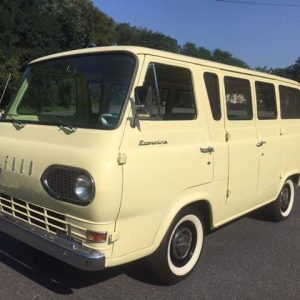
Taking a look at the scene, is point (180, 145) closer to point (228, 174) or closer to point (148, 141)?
point (148, 141)

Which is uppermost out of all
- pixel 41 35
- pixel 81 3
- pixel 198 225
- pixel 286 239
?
pixel 81 3

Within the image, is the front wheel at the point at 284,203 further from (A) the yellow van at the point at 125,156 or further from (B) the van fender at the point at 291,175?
(A) the yellow van at the point at 125,156

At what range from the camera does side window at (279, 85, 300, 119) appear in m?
6.70

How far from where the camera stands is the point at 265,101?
617 centimetres

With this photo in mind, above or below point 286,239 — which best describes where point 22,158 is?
above

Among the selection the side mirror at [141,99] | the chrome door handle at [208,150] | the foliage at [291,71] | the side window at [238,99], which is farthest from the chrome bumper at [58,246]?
the foliage at [291,71]

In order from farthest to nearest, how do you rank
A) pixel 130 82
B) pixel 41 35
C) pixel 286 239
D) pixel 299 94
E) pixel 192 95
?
pixel 41 35 < pixel 299 94 < pixel 286 239 < pixel 192 95 < pixel 130 82

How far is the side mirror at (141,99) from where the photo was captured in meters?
3.88

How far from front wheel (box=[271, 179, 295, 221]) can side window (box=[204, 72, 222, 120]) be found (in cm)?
231

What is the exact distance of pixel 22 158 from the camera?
4207mm

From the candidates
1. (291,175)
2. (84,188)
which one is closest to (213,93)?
(84,188)

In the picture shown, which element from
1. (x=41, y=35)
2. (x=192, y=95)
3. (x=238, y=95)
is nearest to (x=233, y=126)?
(x=238, y=95)

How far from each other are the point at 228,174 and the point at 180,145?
0.96 m

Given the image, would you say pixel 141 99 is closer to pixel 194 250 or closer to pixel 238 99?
pixel 194 250
